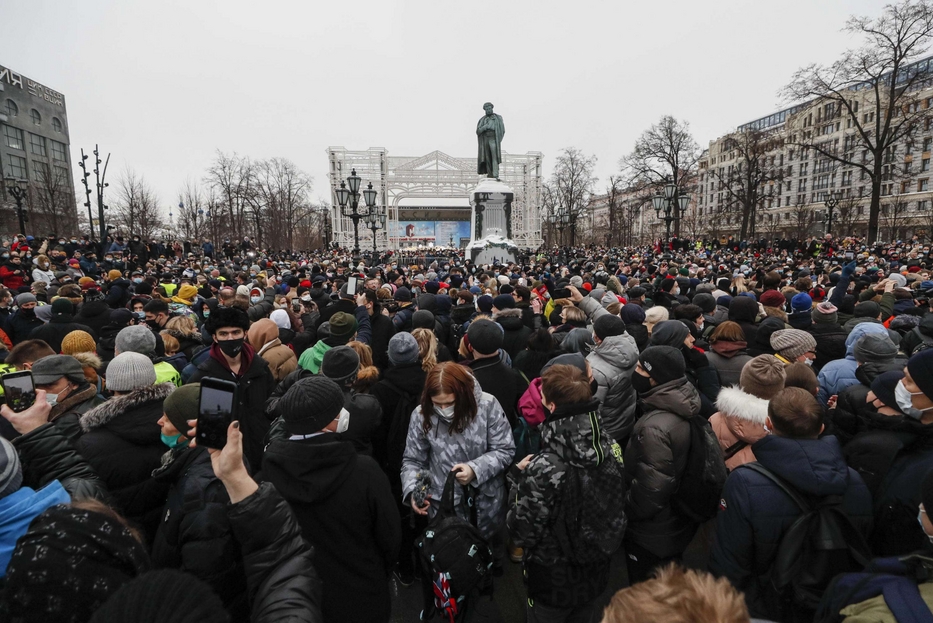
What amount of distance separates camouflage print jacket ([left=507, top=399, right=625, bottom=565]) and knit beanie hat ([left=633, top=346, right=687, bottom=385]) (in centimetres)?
66

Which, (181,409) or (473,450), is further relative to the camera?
(473,450)

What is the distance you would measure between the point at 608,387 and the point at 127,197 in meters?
41.1

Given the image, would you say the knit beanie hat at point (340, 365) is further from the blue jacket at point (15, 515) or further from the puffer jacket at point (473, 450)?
the blue jacket at point (15, 515)

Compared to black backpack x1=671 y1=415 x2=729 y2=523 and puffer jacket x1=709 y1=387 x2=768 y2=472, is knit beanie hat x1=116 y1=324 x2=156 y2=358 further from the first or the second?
puffer jacket x1=709 y1=387 x2=768 y2=472

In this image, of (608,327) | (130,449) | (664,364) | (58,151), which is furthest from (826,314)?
(58,151)

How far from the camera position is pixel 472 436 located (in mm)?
3018

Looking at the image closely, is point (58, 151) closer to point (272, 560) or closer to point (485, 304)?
point (485, 304)

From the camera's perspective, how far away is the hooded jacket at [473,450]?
3018 millimetres

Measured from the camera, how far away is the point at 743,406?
8.95 feet

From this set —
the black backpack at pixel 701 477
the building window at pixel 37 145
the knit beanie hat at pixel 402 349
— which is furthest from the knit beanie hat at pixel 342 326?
the building window at pixel 37 145

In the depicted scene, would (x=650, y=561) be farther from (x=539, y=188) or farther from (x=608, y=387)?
(x=539, y=188)

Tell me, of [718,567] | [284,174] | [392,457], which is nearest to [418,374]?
[392,457]

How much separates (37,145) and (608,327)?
7449 cm

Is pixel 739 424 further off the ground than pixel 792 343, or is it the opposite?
pixel 792 343
